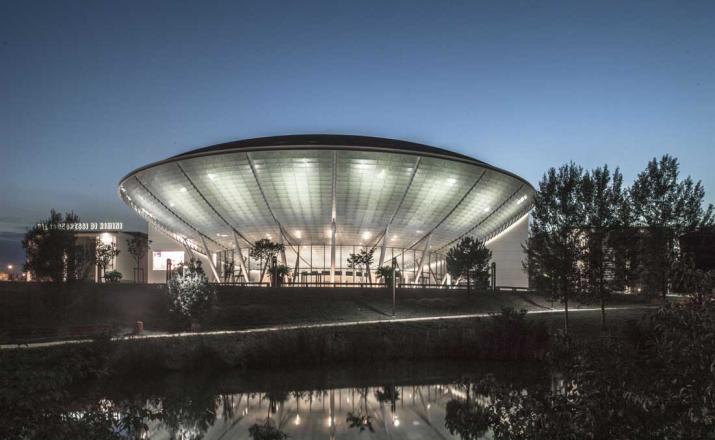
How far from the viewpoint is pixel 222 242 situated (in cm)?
8212

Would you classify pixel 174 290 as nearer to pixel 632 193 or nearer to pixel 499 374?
pixel 499 374

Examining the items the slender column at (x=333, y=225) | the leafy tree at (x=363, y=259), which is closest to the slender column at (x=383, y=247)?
the leafy tree at (x=363, y=259)

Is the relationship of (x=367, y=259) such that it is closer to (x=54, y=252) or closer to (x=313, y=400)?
(x=54, y=252)

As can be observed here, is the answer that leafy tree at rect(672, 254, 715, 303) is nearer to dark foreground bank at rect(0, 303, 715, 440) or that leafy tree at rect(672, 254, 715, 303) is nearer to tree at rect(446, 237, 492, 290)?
dark foreground bank at rect(0, 303, 715, 440)

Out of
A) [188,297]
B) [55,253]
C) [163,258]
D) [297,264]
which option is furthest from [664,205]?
[163,258]

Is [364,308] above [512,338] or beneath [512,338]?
above

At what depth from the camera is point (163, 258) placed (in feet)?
295

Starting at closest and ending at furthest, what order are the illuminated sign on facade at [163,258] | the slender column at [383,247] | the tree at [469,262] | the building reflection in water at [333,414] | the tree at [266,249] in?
the building reflection in water at [333,414], the tree at [469,262], the tree at [266,249], the slender column at [383,247], the illuminated sign on facade at [163,258]

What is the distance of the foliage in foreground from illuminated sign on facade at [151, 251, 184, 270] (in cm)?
8623

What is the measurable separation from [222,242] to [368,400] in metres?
61.7

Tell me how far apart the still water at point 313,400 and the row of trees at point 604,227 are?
783cm

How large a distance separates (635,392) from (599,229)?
31.9m

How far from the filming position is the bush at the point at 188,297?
41.5 meters

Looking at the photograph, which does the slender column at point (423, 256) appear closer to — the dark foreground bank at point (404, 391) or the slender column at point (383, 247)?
the slender column at point (383, 247)
